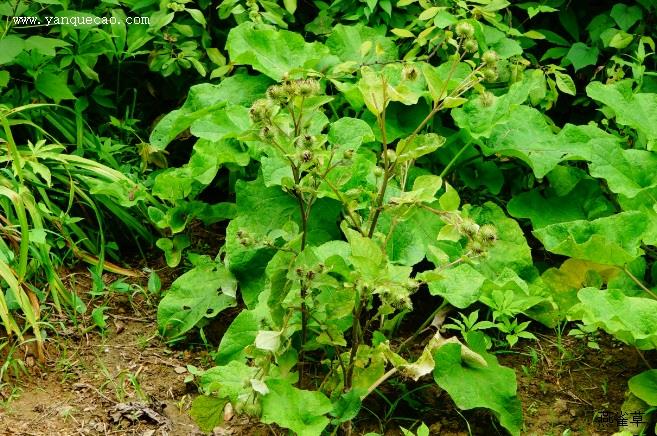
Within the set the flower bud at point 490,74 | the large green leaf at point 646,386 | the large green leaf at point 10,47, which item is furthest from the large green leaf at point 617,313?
the large green leaf at point 10,47

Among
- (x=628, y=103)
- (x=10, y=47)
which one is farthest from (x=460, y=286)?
(x=10, y=47)

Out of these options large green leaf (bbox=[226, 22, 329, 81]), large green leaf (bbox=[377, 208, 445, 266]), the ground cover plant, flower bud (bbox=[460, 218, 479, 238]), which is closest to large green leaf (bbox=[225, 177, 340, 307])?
the ground cover plant

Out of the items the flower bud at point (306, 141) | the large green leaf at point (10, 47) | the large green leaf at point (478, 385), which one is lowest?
the large green leaf at point (478, 385)

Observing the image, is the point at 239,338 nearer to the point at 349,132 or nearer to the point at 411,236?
the point at 411,236

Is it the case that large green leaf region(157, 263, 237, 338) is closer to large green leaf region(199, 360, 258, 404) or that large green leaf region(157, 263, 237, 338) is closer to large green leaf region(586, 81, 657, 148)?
large green leaf region(199, 360, 258, 404)

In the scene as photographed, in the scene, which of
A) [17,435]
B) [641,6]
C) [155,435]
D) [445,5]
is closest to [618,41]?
[641,6]

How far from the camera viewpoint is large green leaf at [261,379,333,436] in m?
2.21

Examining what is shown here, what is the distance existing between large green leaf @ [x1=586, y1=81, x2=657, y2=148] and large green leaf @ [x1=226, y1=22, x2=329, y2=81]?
102 centimetres

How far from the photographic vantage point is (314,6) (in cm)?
386

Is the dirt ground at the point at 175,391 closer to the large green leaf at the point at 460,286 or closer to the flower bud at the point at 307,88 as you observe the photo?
the large green leaf at the point at 460,286

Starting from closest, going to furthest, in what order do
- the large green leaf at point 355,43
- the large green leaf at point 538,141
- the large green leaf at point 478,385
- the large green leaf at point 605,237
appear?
1. the large green leaf at point 478,385
2. the large green leaf at point 605,237
3. the large green leaf at point 538,141
4. the large green leaf at point 355,43

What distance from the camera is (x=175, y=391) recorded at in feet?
8.79

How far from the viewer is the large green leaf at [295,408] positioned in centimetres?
221

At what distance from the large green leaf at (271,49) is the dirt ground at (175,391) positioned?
104 cm
